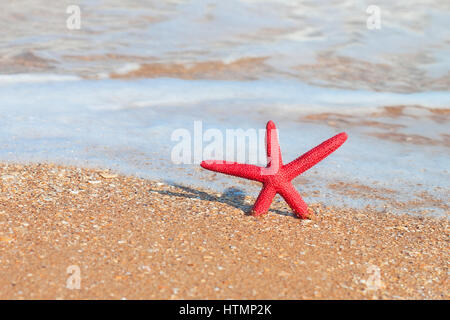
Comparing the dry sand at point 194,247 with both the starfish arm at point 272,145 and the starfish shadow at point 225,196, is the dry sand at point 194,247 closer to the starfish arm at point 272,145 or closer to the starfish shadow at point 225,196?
the starfish shadow at point 225,196

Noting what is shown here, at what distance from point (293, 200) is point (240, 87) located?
434 cm

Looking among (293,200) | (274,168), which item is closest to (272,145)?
(274,168)

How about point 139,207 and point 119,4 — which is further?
point 119,4

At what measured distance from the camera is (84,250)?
257cm

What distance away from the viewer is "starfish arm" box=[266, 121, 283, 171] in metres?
2.99

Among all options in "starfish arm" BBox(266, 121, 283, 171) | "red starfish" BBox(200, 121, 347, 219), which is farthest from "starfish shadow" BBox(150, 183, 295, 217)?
"starfish arm" BBox(266, 121, 283, 171)

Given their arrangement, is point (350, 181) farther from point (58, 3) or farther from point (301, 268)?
point (58, 3)

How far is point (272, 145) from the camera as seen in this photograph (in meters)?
3.00

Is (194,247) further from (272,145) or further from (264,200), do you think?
(272,145)

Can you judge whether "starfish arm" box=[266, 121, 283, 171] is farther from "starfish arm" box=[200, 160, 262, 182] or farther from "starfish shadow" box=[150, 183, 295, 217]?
"starfish shadow" box=[150, 183, 295, 217]

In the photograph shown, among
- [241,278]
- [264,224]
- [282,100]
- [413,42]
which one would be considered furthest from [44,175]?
[413,42]

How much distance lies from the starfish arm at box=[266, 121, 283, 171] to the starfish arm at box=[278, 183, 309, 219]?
0.50 ft

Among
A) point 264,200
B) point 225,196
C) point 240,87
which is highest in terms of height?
point 240,87
